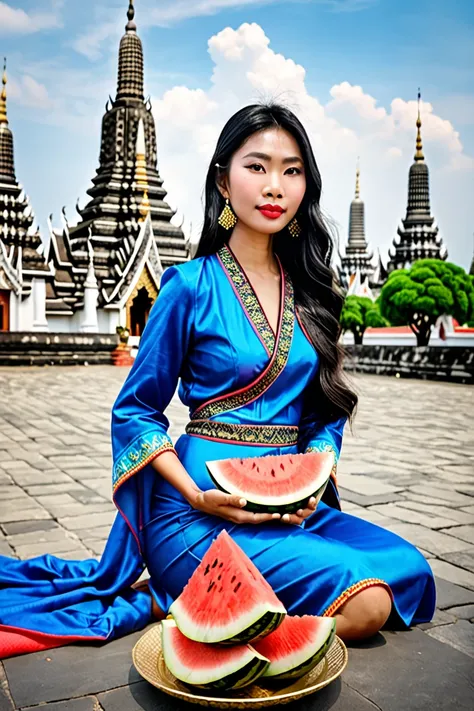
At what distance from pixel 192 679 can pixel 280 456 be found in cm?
83

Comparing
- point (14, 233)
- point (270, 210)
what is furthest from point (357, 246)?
point (270, 210)

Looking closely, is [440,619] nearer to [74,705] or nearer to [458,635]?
[458,635]

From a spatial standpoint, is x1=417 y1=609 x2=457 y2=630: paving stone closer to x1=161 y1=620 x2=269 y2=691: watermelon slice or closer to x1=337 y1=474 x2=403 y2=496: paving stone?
x1=161 y1=620 x2=269 y2=691: watermelon slice

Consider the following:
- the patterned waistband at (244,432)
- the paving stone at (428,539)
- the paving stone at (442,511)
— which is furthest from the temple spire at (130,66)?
the patterned waistband at (244,432)

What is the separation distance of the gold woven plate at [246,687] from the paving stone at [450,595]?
1004 millimetres

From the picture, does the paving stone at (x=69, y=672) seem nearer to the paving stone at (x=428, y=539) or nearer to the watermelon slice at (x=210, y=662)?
the watermelon slice at (x=210, y=662)

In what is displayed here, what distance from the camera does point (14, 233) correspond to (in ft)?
99.9

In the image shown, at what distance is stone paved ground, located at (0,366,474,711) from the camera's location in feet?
7.55

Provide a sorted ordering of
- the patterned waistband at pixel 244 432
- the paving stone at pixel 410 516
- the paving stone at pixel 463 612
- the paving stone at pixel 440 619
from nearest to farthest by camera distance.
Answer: the patterned waistband at pixel 244 432, the paving stone at pixel 440 619, the paving stone at pixel 463 612, the paving stone at pixel 410 516

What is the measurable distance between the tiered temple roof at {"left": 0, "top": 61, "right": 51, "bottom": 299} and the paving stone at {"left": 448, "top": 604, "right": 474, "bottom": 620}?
1087 inches

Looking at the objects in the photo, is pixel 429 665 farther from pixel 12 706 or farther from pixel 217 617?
pixel 12 706

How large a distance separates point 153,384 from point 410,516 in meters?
2.50

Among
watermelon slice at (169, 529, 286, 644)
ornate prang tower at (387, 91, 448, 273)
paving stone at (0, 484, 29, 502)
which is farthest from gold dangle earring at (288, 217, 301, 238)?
ornate prang tower at (387, 91, 448, 273)

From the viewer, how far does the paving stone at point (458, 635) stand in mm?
2752
